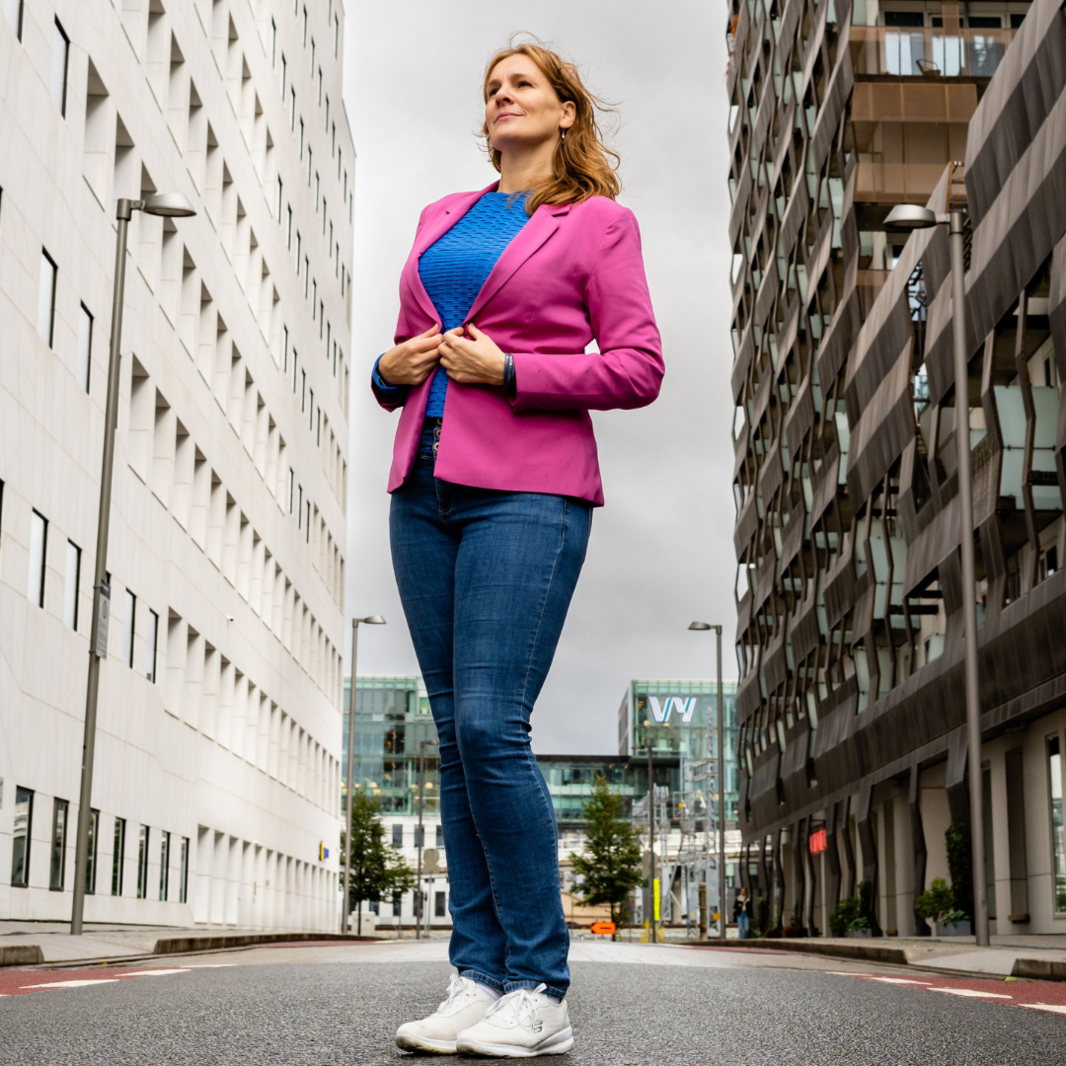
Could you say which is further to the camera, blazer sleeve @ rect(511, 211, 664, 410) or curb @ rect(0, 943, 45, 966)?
curb @ rect(0, 943, 45, 966)

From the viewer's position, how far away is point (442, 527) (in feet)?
12.8

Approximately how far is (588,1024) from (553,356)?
2077 mm

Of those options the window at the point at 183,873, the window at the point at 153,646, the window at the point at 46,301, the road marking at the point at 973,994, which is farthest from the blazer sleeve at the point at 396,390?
the window at the point at 183,873

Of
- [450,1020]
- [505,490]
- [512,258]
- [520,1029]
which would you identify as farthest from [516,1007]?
[512,258]

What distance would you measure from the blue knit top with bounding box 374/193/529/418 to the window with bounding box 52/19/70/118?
21.6m

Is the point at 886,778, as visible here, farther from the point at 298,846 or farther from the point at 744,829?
the point at 744,829

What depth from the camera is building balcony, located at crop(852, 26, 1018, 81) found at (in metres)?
34.7

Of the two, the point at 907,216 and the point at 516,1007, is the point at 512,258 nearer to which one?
the point at 516,1007

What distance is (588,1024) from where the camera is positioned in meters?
4.73

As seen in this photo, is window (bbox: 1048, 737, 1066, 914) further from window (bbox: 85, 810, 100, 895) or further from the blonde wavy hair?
the blonde wavy hair

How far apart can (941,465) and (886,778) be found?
900 centimetres

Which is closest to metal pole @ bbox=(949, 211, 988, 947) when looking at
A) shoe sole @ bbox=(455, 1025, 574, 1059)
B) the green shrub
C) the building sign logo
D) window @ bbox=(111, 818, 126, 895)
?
the green shrub

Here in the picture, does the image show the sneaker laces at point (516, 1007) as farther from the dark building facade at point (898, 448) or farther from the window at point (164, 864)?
the window at point (164, 864)

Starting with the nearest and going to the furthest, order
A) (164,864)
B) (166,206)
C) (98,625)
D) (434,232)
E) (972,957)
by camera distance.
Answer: (434,232) < (972,957) < (98,625) < (166,206) < (164,864)
